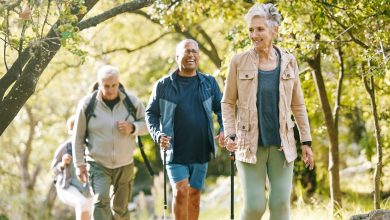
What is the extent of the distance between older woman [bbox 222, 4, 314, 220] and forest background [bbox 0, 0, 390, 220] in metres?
1.71

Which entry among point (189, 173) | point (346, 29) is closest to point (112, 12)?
point (189, 173)

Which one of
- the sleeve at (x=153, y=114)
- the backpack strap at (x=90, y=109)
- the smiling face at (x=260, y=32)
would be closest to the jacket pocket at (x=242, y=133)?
the smiling face at (x=260, y=32)

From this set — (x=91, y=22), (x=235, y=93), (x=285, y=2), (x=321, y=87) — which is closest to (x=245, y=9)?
(x=321, y=87)

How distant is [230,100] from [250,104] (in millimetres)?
216

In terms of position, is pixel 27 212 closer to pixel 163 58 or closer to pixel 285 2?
pixel 163 58

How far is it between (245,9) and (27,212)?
43.0 ft

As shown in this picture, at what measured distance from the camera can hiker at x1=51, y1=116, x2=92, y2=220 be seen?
904 centimetres

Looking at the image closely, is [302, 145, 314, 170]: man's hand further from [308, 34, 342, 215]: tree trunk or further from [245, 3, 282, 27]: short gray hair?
[308, 34, 342, 215]: tree trunk

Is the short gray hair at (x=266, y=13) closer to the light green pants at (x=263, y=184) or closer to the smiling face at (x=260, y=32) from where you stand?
the smiling face at (x=260, y=32)

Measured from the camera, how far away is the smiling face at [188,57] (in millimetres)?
7176

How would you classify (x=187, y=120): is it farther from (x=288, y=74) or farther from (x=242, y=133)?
(x=288, y=74)

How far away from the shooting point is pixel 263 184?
19.6 ft

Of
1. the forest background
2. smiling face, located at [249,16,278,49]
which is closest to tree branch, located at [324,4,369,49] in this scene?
the forest background

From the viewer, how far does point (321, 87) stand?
11.3 metres
